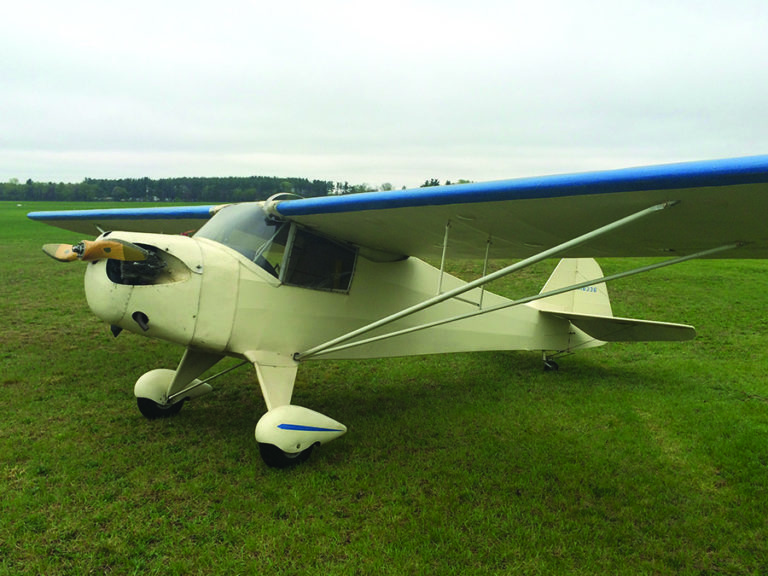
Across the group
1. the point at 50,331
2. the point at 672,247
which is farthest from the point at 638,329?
the point at 50,331

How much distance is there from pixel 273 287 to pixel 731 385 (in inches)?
239

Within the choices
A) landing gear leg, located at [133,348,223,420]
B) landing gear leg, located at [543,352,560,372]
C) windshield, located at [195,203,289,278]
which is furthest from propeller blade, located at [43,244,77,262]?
landing gear leg, located at [543,352,560,372]

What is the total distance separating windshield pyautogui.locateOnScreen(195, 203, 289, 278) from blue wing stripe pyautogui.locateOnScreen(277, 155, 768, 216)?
0.44 m

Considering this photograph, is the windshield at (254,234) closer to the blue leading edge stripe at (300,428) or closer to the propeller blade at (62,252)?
the propeller blade at (62,252)

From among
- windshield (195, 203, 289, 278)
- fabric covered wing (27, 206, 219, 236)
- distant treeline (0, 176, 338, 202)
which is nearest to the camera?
windshield (195, 203, 289, 278)

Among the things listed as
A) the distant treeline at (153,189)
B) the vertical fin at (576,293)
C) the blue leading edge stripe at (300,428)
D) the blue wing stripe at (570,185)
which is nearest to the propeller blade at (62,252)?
the blue wing stripe at (570,185)

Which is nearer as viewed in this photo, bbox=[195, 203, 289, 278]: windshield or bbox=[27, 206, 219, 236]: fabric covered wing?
bbox=[195, 203, 289, 278]: windshield

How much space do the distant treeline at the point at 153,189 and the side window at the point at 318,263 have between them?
2527 cm

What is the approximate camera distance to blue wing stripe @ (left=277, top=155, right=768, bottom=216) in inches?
99.6

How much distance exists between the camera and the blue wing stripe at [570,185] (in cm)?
253

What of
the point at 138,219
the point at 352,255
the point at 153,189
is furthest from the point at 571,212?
the point at 153,189

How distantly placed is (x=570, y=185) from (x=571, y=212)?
38 cm

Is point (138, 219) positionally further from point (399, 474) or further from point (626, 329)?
point (626, 329)

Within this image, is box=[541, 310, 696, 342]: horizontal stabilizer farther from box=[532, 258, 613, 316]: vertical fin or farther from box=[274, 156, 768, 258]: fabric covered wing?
box=[274, 156, 768, 258]: fabric covered wing
